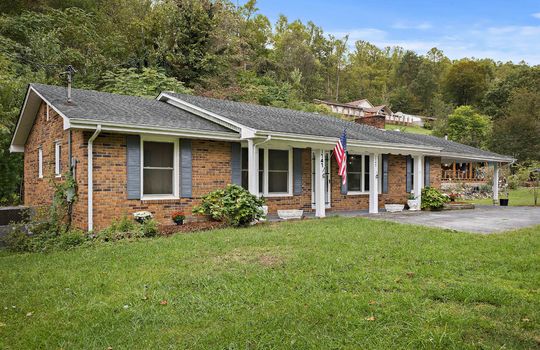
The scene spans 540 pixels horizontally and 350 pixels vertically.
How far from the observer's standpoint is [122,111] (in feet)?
34.9

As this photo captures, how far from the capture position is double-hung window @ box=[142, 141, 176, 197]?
10477 mm

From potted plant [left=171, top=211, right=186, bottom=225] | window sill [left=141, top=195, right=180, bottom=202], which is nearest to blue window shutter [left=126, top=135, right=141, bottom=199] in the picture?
window sill [left=141, top=195, right=180, bottom=202]

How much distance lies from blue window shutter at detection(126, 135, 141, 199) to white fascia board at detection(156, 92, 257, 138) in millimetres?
2659

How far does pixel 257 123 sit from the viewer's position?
11.9 m

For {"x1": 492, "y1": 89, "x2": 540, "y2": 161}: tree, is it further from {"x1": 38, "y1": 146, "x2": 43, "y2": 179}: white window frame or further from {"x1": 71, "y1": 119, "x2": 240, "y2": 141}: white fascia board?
{"x1": 38, "y1": 146, "x2": 43, "y2": 179}: white window frame

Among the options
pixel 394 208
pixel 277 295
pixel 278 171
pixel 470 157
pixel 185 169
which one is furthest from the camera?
pixel 470 157

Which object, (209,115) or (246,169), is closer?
(209,115)

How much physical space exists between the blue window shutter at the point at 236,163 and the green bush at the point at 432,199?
24.8 feet

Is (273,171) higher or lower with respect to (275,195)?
higher

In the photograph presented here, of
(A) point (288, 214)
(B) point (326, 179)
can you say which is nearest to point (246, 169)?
(A) point (288, 214)

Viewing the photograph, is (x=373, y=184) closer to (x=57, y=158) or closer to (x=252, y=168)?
(x=252, y=168)

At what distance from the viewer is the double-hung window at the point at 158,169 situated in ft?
34.4

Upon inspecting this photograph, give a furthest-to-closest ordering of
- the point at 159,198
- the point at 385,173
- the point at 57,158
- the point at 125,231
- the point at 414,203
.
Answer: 1. the point at 385,173
2. the point at 414,203
3. the point at 57,158
4. the point at 159,198
5. the point at 125,231

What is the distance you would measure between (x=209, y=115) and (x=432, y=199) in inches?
348
